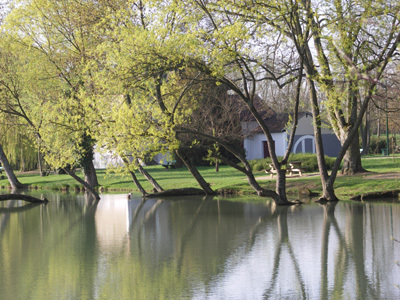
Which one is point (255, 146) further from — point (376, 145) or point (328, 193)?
point (328, 193)

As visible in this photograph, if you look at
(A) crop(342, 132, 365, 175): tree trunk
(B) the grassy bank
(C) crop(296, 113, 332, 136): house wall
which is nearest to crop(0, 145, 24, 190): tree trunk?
(B) the grassy bank

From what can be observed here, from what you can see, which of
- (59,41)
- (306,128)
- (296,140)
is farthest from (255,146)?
(59,41)

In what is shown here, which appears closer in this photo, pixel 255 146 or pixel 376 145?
pixel 255 146

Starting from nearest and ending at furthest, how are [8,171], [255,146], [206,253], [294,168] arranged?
[206,253] < [294,168] < [8,171] < [255,146]

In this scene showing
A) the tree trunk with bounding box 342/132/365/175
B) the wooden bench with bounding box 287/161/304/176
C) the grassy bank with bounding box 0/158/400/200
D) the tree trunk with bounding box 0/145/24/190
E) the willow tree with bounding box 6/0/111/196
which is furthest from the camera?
the tree trunk with bounding box 0/145/24/190

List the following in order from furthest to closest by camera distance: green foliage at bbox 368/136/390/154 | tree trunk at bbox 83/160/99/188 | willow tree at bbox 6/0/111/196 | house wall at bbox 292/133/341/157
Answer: green foliage at bbox 368/136/390/154
house wall at bbox 292/133/341/157
tree trunk at bbox 83/160/99/188
willow tree at bbox 6/0/111/196

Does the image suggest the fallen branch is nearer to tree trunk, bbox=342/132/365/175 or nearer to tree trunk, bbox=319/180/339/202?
tree trunk, bbox=319/180/339/202

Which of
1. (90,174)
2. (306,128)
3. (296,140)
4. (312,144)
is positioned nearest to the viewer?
(90,174)

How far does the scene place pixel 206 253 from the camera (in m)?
14.6

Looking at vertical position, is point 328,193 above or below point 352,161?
below

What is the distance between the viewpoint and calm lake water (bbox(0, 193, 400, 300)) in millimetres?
10859

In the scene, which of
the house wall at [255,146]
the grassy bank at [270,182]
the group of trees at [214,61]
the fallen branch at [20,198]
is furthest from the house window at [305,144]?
the fallen branch at [20,198]

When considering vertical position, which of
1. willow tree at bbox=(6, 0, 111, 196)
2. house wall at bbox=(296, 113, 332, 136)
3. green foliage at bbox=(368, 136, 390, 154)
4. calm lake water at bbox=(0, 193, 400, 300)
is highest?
willow tree at bbox=(6, 0, 111, 196)

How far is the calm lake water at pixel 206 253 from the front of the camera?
10.9m
